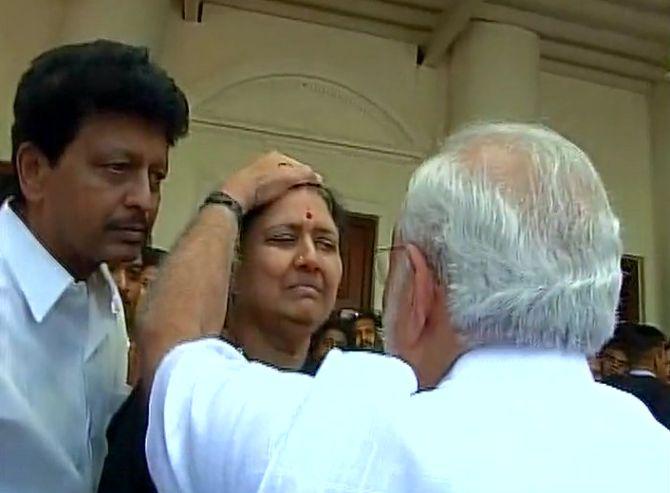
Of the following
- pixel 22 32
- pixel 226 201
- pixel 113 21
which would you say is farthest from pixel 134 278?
pixel 22 32

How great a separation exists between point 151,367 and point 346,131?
6.12 metres

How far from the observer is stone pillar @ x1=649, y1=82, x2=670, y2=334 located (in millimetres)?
7465

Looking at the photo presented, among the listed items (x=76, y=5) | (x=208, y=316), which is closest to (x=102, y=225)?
(x=208, y=316)

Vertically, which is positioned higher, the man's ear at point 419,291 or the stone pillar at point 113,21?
the stone pillar at point 113,21

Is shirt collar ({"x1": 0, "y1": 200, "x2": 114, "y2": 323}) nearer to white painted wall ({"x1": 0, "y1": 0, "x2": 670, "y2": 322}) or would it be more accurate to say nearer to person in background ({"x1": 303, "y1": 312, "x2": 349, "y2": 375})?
person in background ({"x1": 303, "y1": 312, "x2": 349, "y2": 375})

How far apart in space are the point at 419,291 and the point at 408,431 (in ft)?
0.51

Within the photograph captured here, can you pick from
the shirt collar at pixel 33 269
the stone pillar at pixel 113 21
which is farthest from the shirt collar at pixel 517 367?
the stone pillar at pixel 113 21

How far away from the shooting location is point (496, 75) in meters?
6.88

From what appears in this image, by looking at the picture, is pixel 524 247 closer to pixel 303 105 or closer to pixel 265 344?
pixel 265 344

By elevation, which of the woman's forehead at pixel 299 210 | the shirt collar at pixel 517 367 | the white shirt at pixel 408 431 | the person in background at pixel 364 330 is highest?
the person in background at pixel 364 330

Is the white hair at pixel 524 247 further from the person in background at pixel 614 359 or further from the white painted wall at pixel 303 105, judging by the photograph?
the white painted wall at pixel 303 105

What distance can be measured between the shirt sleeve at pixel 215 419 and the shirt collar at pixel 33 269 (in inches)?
12.3

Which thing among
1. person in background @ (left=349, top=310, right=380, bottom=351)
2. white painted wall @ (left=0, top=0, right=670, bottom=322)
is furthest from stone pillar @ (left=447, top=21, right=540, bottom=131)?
person in background @ (left=349, top=310, right=380, bottom=351)

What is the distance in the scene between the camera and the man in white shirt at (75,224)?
1275 millimetres
